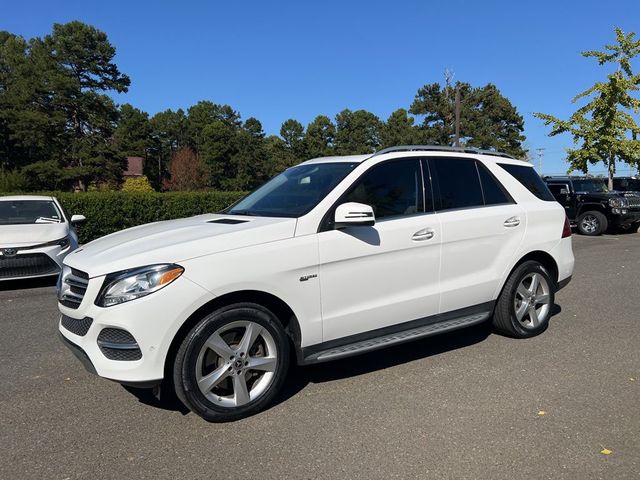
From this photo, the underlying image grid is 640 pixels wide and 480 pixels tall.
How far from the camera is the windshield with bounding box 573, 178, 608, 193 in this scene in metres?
17.5

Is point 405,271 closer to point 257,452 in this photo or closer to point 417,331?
point 417,331

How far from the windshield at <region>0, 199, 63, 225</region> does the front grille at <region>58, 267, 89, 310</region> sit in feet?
19.7

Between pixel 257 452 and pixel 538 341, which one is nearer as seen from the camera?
pixel 257 452

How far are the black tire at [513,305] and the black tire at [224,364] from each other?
2.36 m

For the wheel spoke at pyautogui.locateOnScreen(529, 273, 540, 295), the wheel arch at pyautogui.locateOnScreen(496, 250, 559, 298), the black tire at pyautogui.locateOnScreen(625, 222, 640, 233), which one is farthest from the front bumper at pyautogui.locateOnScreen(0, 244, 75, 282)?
the black tire at pyautogui.locateOnScreen(625, 222, 640, 233)

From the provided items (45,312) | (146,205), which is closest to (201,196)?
(146,205)

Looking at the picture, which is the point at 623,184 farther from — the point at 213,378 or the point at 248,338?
the point at 213,378

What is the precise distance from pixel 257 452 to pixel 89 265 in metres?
1.57

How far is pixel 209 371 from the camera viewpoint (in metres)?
3.44

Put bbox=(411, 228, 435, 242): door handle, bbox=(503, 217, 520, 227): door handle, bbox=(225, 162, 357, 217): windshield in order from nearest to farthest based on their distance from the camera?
1. bbox=(225, 162, 357, 217): windshield
2. bbox=(411, 228, 435, 242): door handle
3. bbox=(503, 217, 520, 227): door handle

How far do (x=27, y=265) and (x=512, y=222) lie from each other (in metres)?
6.89

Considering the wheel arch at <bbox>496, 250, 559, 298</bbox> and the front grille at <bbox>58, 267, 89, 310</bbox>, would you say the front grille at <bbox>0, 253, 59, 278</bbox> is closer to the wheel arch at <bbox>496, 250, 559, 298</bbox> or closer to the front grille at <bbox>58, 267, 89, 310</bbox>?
the front grille at <bbox>58, 267, 89, 310</bbox>

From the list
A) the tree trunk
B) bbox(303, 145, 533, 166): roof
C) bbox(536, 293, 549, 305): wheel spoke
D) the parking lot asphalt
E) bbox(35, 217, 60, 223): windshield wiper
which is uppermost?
the tree trunk

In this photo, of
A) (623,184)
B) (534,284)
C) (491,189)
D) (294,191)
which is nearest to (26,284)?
(294,191)
